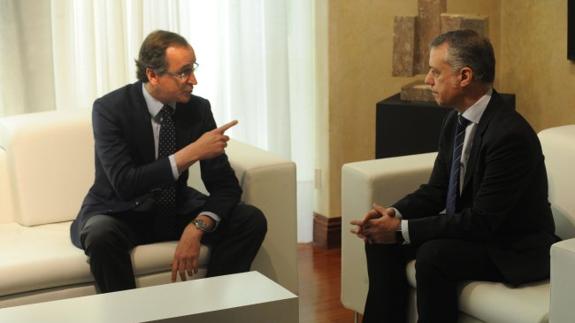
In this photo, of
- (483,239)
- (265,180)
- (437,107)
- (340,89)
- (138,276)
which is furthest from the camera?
(340,89)

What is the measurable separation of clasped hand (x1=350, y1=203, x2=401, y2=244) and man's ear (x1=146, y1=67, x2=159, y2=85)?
2.82 feet

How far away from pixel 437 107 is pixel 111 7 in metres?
1.48

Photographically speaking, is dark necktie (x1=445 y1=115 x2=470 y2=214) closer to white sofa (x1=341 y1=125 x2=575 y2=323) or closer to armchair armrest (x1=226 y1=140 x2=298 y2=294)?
white sofa (x1=341 y1=125 x2=575 y2=323)

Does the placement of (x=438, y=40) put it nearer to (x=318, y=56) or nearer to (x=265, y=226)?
(x=265, y=226)

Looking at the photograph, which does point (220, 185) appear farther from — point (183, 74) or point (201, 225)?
point (183, 74)

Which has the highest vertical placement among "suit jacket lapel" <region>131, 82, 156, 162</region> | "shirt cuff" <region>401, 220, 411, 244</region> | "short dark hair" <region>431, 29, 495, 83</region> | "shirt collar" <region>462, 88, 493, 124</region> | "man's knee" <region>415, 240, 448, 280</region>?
"short dark hair" <region>431, 29, 495, 83</region>

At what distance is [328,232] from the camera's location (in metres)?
4.66

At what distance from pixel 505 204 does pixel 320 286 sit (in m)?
1.41

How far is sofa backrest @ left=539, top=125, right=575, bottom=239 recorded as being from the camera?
3.12 metres

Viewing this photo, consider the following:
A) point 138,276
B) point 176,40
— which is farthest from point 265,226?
point 176,40

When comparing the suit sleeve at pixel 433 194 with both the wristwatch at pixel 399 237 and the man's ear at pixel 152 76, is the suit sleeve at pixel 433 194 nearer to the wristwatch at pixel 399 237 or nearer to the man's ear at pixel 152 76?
the wristwatch at pixel 399 237

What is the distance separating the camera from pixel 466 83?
9.81ft

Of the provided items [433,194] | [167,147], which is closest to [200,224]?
[167,147]

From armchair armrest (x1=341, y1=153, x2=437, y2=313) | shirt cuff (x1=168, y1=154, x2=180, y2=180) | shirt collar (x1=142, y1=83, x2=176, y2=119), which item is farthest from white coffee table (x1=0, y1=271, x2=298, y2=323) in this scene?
shirt collar (x1=142, y1=83, x2=176, y2=119)
